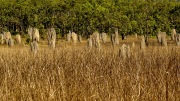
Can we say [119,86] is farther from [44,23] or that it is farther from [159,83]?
[44,23]

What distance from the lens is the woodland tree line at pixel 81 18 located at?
56812 mm

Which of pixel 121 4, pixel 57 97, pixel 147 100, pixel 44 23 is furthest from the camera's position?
pixel 121 4

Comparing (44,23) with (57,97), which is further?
(44,23)

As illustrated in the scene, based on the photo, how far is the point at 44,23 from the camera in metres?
61.0

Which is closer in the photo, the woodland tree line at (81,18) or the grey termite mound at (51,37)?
the grey termite mound at (51,37)

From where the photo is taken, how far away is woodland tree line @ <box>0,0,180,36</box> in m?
56.8

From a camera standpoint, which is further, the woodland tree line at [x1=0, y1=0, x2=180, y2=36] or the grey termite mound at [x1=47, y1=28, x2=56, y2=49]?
the woodland tree line at [x1=0, y1=0, x2=180, y2=36]

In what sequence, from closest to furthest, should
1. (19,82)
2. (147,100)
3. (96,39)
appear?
(147,100)
(19,82)
(96,39)

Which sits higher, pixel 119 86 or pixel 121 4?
pixel 121 4

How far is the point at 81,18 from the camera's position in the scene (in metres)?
57.4

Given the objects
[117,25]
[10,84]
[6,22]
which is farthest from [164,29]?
[10,84]

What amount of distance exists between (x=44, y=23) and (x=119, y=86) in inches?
2241

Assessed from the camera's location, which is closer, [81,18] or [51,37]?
[51,37]

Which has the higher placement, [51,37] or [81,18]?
[81,18]
